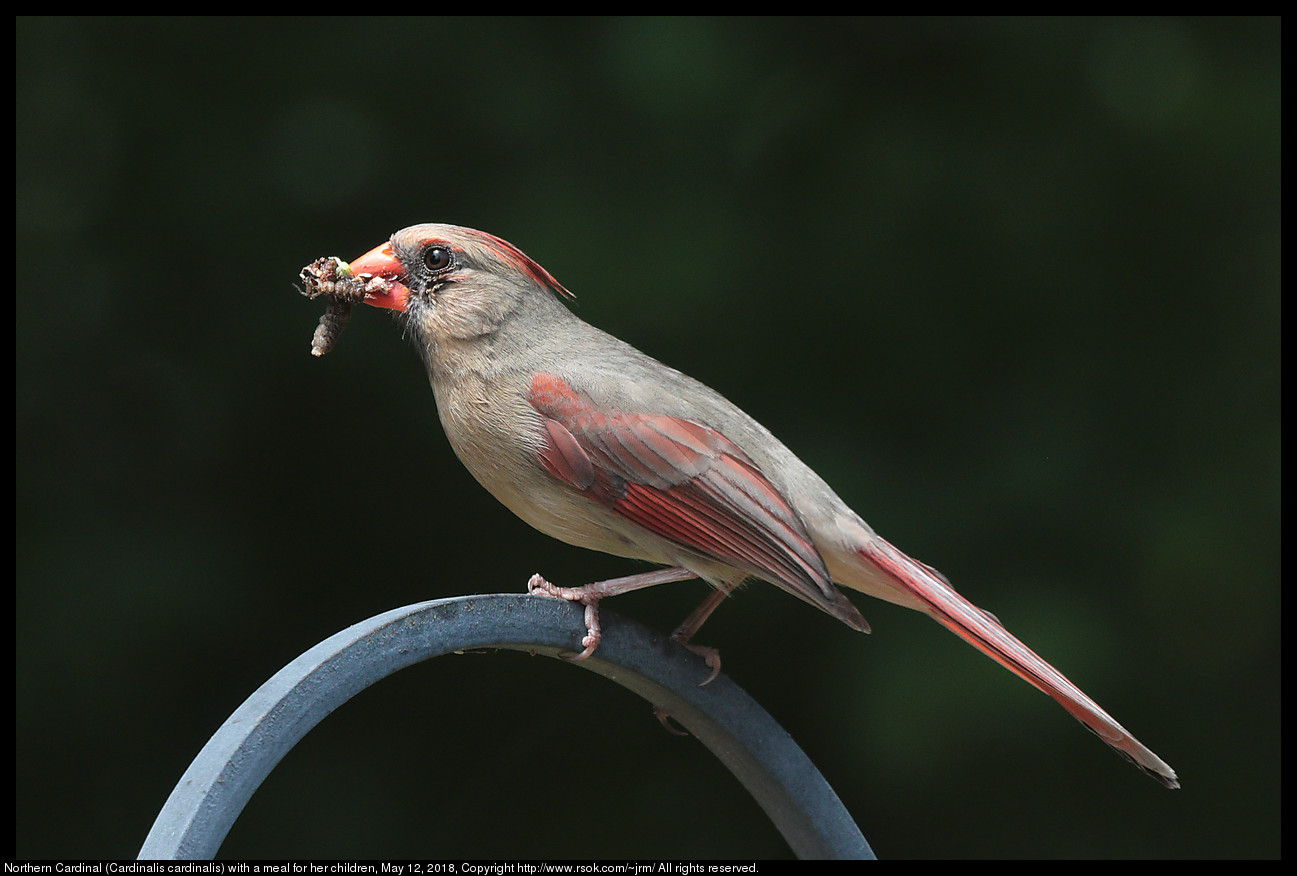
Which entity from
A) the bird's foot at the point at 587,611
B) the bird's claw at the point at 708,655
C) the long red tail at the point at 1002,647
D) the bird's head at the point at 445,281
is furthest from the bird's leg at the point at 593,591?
the bird's head at the point at 445,281

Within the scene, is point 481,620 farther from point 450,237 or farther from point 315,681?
point 450,237

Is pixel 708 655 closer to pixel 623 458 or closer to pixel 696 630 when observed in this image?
pixel 696 630

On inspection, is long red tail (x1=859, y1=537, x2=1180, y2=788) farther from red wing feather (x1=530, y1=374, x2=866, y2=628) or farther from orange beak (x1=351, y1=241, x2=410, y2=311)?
orange beak (x1=351, y1=241, x2=410, y2=311)

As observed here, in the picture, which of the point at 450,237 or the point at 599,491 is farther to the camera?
the point at 450,237

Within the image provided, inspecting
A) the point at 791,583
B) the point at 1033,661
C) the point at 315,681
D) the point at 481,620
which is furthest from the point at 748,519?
the point at 315,681

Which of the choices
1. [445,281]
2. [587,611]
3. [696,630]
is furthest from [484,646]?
[445,281]
